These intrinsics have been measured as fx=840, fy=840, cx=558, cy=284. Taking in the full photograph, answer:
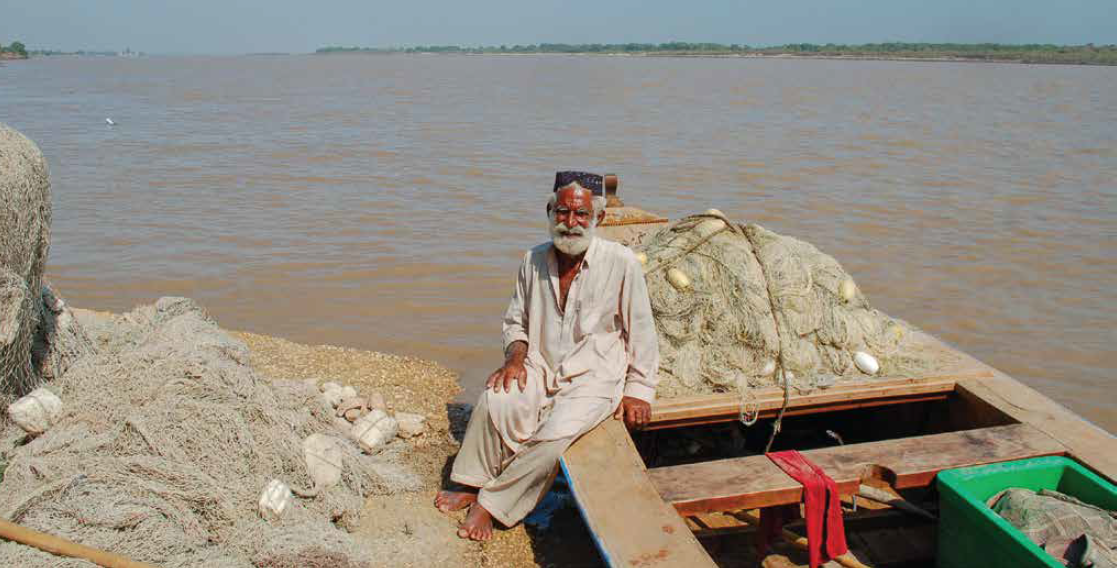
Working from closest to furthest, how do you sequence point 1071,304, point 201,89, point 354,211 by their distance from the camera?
point 1071,304
point 354,211
point 201,89

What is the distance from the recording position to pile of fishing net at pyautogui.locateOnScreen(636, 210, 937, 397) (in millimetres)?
3990

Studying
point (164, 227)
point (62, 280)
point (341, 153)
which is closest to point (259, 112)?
point (341, 153)

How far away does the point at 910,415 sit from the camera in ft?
14.2

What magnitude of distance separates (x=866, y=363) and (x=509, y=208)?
8073 mm

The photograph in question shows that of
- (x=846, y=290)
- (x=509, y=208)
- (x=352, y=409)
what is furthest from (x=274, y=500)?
(x=509, y=208)

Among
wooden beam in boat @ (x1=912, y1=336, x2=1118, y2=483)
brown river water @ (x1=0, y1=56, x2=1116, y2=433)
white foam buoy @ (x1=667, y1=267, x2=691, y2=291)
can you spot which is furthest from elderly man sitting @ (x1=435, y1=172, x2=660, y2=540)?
brown river water @ (x1=0, y1=56, x2=1116, y2=433)

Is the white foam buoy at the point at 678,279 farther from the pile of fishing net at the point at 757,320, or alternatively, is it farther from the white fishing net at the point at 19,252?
the white fishing net at the point at 19,252

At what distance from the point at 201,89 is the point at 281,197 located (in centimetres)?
2916

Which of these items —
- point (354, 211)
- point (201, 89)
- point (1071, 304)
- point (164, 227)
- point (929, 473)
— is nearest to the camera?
point (929, 473)

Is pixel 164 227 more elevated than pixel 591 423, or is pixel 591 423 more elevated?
pixel 591 423

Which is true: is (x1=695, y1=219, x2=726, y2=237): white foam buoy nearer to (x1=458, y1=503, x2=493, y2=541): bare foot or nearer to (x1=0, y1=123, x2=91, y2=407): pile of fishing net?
(x1=458, y1=503, x2=493, y2=541): bare foot

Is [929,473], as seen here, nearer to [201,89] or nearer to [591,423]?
[591,423]

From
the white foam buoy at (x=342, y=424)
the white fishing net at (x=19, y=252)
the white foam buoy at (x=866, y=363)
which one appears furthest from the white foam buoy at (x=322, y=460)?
the white foam buoy at (x=866, y=363)

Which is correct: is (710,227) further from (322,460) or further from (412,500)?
(322,460)
